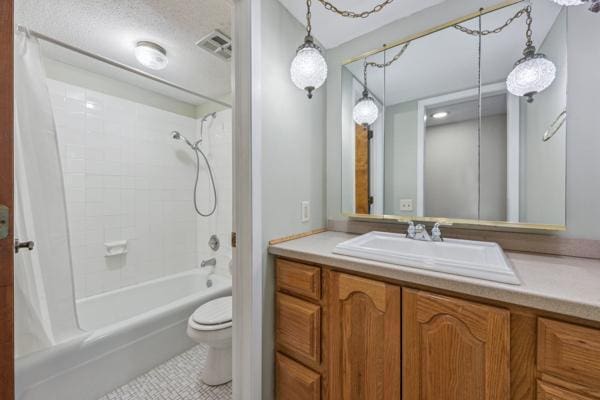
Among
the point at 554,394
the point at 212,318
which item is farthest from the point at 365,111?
the point at 212,318

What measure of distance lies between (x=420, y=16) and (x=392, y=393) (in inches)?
70.0

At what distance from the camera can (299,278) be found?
1035 mm

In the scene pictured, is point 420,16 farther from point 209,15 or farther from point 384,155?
point 209,15

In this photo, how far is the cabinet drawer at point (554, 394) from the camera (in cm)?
57

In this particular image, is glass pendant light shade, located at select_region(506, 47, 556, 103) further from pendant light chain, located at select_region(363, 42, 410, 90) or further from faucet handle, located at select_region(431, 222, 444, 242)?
faucet handle, located at select_region(431, 222, 444, 242)

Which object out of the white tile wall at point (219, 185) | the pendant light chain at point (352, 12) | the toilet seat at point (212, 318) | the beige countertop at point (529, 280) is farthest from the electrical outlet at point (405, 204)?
the white tile wall at point (219, 185)

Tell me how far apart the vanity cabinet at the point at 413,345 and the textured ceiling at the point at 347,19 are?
4.37 ft

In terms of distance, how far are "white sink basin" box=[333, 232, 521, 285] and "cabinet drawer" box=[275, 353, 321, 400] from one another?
1.89 feet

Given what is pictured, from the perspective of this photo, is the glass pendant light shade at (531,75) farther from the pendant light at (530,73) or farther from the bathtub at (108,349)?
the bathtub at (108,349)

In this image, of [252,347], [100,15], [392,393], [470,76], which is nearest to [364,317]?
[392,393]

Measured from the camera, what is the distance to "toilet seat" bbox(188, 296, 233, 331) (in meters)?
1.39

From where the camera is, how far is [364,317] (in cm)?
87

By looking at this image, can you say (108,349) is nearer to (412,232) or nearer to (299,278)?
(299,278)

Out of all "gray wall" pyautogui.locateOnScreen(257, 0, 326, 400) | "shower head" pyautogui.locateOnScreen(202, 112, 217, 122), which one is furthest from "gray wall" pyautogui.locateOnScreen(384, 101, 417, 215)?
"shower head" pyautogui.locateOnScreen(202, 112, 217, 122)
